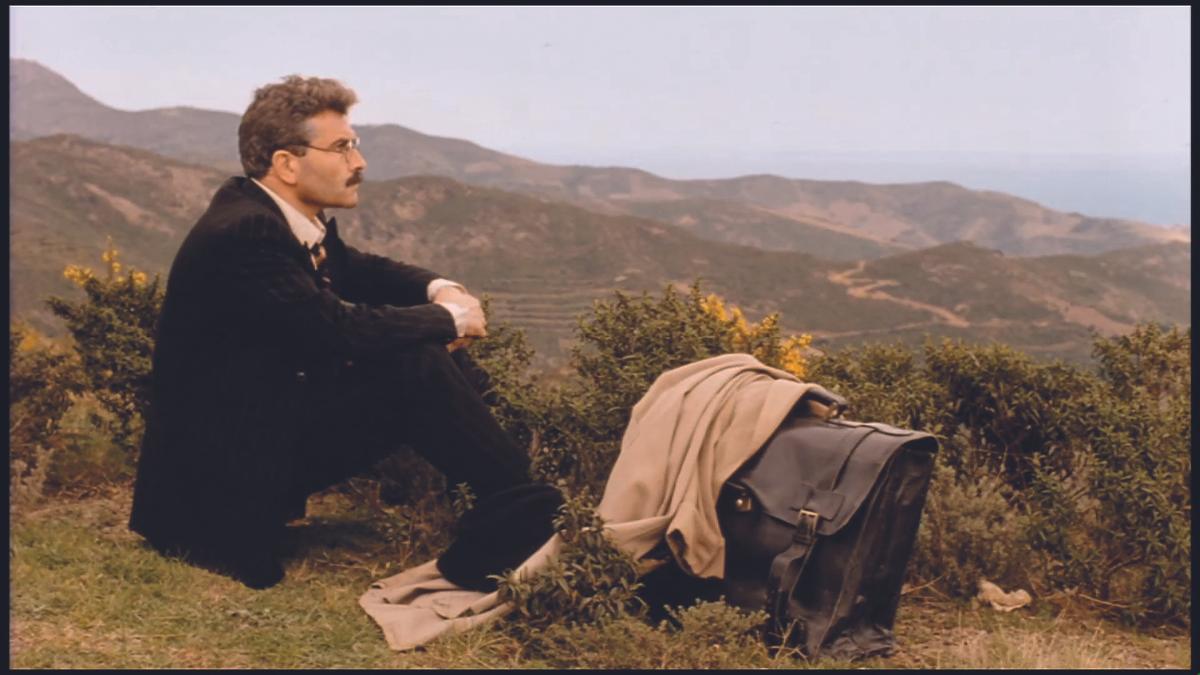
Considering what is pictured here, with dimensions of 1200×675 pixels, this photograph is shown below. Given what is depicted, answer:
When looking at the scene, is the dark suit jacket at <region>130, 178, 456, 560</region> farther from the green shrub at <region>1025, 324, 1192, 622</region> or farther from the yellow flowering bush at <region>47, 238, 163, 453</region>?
the green shrub at <region>1025, 324, 1192, 622</region>

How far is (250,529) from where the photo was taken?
4.27 meters

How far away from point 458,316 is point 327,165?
0.67m

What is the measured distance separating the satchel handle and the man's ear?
1845 millimetres

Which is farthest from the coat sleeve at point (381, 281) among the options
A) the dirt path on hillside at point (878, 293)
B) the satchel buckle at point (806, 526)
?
the dirt path on hillside at point (878, 293)

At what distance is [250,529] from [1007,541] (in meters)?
2.68

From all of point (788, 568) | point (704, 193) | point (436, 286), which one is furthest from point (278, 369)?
point (704, 193)

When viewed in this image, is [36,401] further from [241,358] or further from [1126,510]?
[1126,510]

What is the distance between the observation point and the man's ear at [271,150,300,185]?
4.30 metres

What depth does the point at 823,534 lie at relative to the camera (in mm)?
3734

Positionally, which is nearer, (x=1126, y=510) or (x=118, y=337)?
(x=1126, y=510)

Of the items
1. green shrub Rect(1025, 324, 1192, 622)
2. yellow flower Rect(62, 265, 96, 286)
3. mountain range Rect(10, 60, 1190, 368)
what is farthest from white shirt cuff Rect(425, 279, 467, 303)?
mountain range Rect(10, 60, 1190, 368)

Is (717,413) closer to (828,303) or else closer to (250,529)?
(250,529)

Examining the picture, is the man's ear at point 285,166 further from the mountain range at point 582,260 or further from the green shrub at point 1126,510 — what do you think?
the mountain range at point 582,260

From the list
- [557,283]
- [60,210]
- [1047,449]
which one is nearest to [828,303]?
[557,283]
